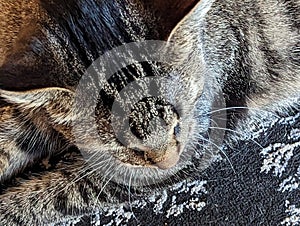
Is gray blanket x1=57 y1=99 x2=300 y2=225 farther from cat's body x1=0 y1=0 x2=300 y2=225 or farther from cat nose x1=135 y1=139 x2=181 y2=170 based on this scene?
cat nose x1=135 y1=139 x2=181 y2=170

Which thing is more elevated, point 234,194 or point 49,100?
point 49,100

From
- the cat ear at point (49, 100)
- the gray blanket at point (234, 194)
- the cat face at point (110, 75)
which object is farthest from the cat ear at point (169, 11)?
the gray blanket at point (234, 194)

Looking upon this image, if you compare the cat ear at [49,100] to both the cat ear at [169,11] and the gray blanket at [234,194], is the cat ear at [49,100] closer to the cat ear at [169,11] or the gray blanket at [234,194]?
the cat ear at [169,11]

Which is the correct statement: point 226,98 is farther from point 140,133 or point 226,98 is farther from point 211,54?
point 140,133

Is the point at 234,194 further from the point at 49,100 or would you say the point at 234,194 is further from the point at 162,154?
the point at 49,100

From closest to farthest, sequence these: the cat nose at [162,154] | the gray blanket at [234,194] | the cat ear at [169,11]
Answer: the cat ear at [169,11] < the cat nose at [162,154] < the gray blanket at [234,194]

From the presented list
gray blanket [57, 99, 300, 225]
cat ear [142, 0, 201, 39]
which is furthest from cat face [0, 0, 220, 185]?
gray blanket [57, 99, 300, 225]

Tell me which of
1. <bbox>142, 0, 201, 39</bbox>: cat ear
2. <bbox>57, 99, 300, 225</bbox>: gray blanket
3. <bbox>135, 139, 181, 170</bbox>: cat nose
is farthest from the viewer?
<bbox>57, 99, 300, 225</bbox>: gray blanket

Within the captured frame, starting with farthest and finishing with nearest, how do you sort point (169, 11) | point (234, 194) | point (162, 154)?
point (234, 194), point (162, 154), point (169, 11)

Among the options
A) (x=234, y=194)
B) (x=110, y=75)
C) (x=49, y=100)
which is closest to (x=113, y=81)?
(x=110, y=75)
